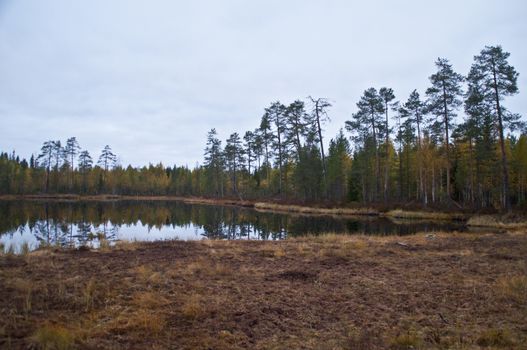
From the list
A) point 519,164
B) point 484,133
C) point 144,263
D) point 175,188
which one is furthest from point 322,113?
point 175,188

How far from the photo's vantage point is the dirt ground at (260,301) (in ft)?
17.7

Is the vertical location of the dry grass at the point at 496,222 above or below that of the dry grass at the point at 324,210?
below

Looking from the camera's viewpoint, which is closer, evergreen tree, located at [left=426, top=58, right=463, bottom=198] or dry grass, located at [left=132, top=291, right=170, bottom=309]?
dry grass, located at [left=132, top=291, right=170, bottom=309]

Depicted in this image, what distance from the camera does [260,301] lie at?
7.44m

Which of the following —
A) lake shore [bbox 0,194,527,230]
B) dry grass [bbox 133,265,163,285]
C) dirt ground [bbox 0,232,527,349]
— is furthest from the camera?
lake shore [bbox 0,194,527,230]

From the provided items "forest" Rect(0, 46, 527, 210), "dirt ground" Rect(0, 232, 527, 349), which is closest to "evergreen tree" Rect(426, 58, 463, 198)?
"forest" Rect(0, 46, 527, 210)

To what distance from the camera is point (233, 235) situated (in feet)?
75.9

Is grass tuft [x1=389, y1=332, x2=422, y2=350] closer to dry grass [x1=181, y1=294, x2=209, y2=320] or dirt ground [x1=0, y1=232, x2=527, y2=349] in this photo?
dirt ground [x1=0, y1=232, x2=527, y2=349]

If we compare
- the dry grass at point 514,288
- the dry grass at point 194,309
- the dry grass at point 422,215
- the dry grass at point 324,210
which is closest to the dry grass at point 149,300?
the dry grass at point 194,309

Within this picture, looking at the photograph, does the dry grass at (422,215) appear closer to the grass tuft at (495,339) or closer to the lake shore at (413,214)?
the lake shore at (413,214)

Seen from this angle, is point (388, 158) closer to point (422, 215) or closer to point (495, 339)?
point (422, 215)

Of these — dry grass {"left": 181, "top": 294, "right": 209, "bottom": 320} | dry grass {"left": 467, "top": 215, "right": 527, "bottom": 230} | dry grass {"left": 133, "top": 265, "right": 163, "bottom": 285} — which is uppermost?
dry grass {"left": 133, "top": 265, "right": 163, "bottom": 285}

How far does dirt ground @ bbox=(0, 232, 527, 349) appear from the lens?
5383 millimetres

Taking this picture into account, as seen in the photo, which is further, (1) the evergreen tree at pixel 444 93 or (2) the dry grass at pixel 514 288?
(1) the evergreen tree at pixel 444 93
